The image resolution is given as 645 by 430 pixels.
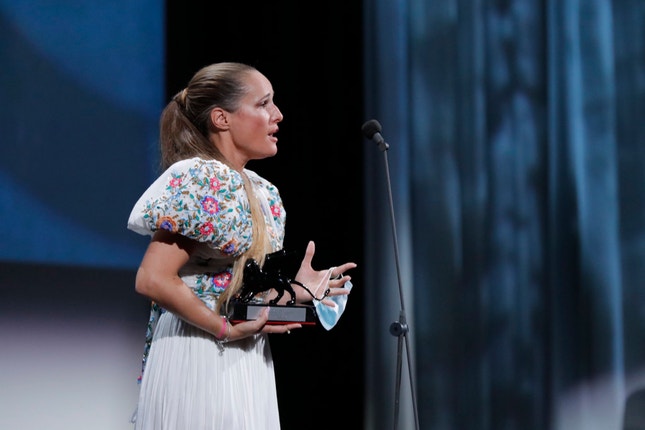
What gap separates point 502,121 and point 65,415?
200cm

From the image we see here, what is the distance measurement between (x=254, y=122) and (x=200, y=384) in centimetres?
60

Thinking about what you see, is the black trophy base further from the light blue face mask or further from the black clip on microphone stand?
the black clip on microphone stand

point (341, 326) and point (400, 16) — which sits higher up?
point (400, 16)

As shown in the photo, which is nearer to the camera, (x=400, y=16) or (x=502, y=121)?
(x=502, y=121)

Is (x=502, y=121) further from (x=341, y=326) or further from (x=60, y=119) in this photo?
(x=60, y=119)

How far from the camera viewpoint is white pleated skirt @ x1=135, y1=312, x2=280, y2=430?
1.45 metres

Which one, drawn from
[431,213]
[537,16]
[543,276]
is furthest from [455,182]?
[537,16]

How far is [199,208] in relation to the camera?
1465 millimetres

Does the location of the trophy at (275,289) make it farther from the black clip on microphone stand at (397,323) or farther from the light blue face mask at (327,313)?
the black clip on microphone stand at (397,323)

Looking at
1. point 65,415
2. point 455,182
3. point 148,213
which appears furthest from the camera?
point 455,182

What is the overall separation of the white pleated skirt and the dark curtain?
1395 millimetres

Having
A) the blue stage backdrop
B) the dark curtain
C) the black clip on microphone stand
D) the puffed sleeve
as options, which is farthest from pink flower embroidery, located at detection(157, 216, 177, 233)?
the dark curtain

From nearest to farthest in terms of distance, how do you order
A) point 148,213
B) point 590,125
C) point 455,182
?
point 148,213 → point 590,125 → point 455,182

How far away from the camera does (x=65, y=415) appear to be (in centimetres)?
262
